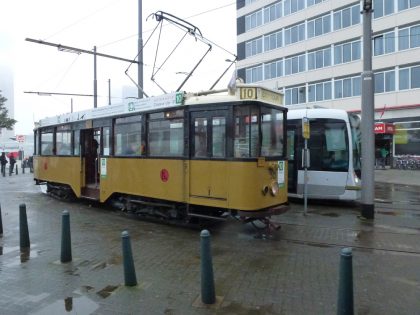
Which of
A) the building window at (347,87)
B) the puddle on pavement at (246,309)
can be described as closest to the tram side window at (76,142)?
the puddle on pavement at (246,309)

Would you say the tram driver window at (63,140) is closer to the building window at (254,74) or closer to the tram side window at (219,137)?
the tram side window at (219,137)

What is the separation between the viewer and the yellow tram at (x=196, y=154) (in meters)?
8.82

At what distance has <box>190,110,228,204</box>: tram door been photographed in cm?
902

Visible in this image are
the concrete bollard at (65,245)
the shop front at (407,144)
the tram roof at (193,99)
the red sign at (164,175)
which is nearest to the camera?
the concrete bollard at (65,245)

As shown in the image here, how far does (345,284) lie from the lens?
437 cm

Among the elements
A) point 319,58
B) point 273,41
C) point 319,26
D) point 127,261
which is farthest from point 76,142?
point 273,41

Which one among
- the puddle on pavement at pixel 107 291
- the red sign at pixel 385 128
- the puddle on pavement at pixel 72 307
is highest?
the red sign at pixel 385 128

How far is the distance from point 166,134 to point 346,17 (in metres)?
33.4

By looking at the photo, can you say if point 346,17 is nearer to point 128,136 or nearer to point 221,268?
point 128,136

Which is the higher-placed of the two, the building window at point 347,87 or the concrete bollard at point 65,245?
the building window at point 347,87

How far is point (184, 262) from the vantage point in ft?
24.0

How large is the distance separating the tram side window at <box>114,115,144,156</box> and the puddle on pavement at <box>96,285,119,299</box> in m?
5.35

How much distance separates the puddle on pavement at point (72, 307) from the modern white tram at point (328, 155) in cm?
975

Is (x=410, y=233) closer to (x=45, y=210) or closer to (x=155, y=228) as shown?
(x=155, y=228)
